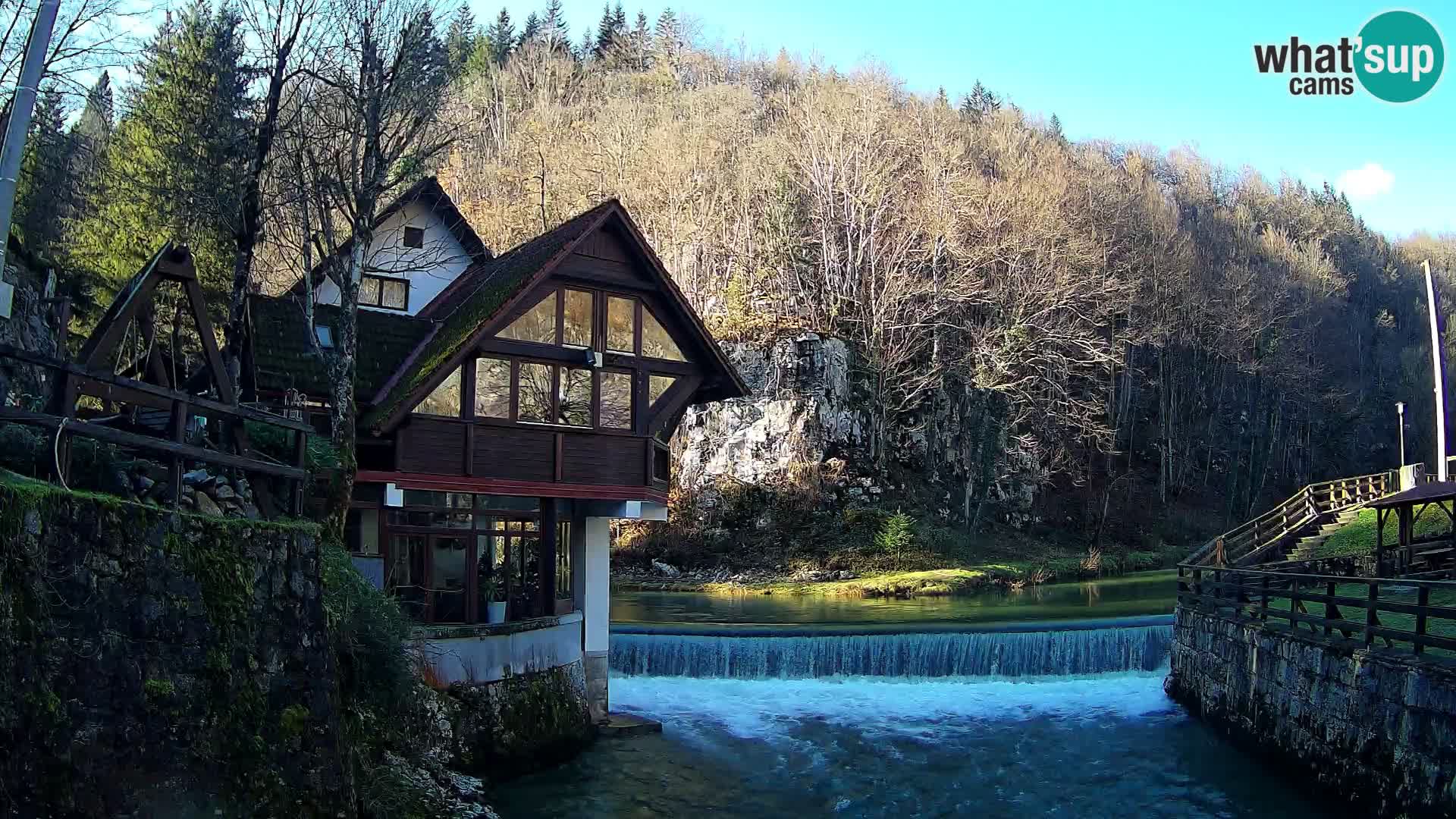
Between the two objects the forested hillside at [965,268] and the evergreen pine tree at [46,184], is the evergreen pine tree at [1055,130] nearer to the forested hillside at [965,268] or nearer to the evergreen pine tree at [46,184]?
the forested hillside at [965,268]

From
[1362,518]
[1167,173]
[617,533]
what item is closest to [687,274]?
[617,533]

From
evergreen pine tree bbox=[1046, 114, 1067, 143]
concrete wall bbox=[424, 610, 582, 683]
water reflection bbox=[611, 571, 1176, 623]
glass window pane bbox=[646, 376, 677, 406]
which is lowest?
water reflection bbox=[611, 571, 1176, 623]

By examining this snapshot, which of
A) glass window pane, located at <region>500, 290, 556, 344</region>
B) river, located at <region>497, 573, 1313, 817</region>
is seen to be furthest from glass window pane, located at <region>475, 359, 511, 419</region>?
river, located at <region>497, 573, 1313, 817</region>

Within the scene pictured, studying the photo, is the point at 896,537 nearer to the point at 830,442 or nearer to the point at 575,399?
the point at 830,442

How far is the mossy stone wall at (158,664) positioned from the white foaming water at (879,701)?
1113cm

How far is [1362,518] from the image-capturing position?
39.2 meters

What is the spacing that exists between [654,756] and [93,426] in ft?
38.9

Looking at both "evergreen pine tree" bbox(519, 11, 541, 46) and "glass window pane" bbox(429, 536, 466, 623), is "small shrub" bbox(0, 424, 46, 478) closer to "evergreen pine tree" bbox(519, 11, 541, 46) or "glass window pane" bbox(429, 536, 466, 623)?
"glass window pane" bbox(429, 536, 466, 623)

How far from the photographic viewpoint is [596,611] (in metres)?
21.2

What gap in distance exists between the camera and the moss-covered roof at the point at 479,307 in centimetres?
1900

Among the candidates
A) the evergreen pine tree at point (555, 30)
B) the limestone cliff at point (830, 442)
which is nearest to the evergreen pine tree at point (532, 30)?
the evergreen pine tree at point (555, 30)

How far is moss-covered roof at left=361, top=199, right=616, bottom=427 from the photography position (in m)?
19.0

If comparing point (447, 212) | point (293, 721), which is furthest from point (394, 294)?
point (293, 721)

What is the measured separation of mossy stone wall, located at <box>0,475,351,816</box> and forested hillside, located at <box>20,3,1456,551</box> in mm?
26097
